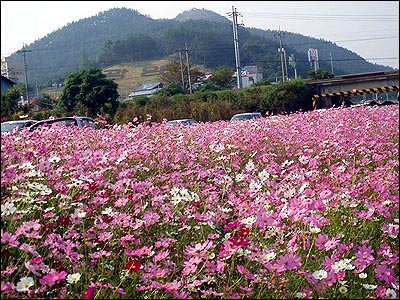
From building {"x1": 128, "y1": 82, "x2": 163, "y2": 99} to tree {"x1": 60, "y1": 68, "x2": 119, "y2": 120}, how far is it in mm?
1353

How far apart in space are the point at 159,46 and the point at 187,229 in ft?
59.0

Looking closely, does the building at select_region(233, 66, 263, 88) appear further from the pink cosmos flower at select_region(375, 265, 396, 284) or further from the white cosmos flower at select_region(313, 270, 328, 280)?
the white cosmos flower at select_region(313, 270, 328, 280)

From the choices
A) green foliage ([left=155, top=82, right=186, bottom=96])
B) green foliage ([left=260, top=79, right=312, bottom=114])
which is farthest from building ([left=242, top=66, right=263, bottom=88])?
green foliage ([left=155, top=82, right=186, bottom=96])

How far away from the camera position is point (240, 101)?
822 inches

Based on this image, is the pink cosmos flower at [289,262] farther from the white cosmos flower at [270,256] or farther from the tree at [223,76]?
the tree at [223,76]

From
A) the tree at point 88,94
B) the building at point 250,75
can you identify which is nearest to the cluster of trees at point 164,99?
the tree at point 88,94

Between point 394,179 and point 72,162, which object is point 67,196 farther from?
point 394,179

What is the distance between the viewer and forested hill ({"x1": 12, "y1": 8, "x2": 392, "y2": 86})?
323 inches

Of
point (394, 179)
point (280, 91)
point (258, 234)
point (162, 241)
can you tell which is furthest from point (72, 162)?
point (280, 91)

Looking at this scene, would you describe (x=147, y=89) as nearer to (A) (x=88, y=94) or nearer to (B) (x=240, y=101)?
(A) (x=88, y=94)

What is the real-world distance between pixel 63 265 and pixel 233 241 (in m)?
0.68

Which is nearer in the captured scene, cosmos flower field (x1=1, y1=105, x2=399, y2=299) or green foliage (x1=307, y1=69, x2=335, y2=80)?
cosmos flower field (x1=1, y1=105, x2=399, y2=299)

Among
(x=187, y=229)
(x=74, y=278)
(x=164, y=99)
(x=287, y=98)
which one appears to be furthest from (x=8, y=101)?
(x=287, y=98)

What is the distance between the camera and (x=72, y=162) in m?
3.21
